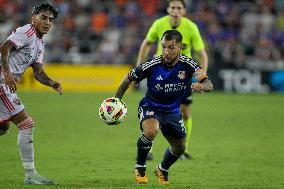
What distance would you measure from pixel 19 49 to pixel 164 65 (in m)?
1.81

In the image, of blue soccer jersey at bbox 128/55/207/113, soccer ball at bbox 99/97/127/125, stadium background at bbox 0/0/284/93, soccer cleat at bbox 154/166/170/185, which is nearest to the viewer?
soccer ball at bbox 99/97/127/125

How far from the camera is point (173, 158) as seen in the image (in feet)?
30.7

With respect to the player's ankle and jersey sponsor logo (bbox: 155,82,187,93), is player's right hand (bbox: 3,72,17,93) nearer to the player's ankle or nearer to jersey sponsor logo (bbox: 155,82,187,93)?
the player's ankle

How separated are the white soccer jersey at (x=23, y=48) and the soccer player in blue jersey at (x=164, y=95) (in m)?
1.18

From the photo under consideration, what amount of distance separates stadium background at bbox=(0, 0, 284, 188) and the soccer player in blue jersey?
43 cm

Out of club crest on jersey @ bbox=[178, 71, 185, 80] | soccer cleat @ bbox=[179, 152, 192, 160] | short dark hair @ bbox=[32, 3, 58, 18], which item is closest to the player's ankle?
short dark hair @ bbox=[32, 3, 58, 18]

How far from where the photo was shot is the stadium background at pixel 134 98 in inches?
408

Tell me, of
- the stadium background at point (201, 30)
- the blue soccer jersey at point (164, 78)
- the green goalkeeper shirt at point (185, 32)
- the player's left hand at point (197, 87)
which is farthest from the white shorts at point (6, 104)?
the stadium background at point (201, 30)

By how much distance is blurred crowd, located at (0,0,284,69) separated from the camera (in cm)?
2694

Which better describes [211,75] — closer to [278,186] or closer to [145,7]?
[145,7]

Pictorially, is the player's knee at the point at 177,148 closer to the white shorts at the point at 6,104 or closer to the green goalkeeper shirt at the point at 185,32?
the white shorts at the point at 6,104

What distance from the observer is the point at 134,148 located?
13.1m

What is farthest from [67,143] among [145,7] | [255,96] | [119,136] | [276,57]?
[145,7]

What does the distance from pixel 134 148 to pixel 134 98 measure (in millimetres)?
10675
